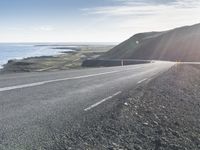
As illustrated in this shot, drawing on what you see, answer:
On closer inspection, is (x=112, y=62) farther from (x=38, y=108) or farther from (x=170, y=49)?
(x=38, y=108)

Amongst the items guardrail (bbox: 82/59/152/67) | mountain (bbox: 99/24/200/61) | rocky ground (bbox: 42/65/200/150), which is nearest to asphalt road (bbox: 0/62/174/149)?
rocky ground (bbox: 42/65/200/150)

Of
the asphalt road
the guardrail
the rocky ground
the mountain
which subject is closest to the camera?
the asphalt road

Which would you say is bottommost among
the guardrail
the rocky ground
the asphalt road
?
the guardrail

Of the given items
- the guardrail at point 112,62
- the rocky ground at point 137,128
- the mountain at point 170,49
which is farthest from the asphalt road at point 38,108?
the mountain at point 170,49

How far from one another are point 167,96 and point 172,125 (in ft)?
13.2

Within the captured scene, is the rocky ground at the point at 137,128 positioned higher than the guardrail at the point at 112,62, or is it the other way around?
the rocky ground at the point at 137,128

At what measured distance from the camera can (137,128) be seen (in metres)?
6.43

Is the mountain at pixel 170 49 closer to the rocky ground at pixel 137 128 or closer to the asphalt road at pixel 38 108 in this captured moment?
the rocky ground at pixel 137 128

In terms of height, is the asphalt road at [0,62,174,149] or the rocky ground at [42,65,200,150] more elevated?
the asphalt road at [0,62,174,149]

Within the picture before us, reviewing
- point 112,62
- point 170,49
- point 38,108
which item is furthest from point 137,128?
point 170,49

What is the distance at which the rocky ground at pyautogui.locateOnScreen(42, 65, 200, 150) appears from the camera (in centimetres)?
523

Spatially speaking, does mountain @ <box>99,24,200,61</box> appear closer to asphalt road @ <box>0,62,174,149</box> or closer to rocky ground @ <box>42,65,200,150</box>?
rocky ground @ <box>42,65,200,150</box>

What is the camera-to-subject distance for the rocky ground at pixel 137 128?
523cm

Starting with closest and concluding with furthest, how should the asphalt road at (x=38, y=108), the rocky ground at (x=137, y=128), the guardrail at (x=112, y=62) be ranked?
the asphalt road at (x=38, y=108) < the rocky ground at (x=137, y=128) < the guardrail at (x=112, y=62)
